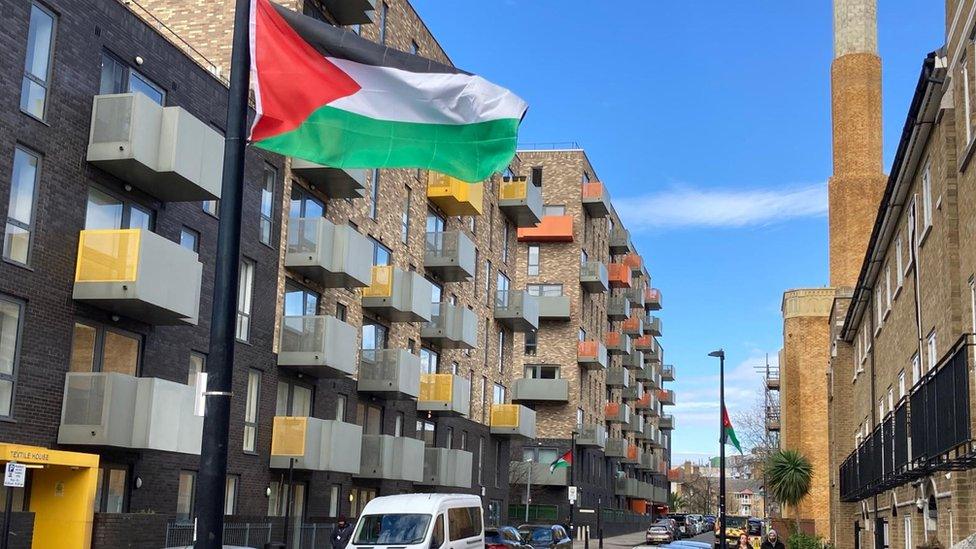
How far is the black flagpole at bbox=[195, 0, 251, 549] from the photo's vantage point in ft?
24.1

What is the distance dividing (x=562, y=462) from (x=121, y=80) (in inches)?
1583

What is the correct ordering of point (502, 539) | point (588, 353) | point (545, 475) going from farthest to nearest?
point (588, 353), point (545, 475), point (502, 539)

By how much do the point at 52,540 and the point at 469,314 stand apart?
23.8 meters

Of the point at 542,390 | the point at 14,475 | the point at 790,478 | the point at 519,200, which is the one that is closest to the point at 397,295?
the point at 519,200

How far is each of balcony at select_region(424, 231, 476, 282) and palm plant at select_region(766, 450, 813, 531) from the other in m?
25.4

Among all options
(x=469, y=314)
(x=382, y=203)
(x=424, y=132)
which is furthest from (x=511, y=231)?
(x=424, y=132)

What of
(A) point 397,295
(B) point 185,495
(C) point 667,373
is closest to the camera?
(B) point 185,495

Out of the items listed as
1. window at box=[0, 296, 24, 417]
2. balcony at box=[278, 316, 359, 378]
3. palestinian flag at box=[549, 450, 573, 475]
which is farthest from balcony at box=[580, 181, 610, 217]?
window at box=[0, 296, 24, 417]

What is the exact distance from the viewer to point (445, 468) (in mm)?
39344

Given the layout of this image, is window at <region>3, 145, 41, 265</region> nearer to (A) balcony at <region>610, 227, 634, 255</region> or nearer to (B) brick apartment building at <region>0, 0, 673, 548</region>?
(B) brick apartment building at <region>0, 0, 673, 548</region>

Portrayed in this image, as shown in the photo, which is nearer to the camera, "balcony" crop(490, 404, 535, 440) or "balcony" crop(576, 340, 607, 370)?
"balcony" crop(490, 404, 535, 440)

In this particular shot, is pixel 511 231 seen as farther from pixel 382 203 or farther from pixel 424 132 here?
pixel 424 132

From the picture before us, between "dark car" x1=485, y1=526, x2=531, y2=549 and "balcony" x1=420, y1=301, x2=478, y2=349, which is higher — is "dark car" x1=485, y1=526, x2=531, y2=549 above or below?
below

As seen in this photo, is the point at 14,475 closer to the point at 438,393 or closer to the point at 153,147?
the point at 153,147
